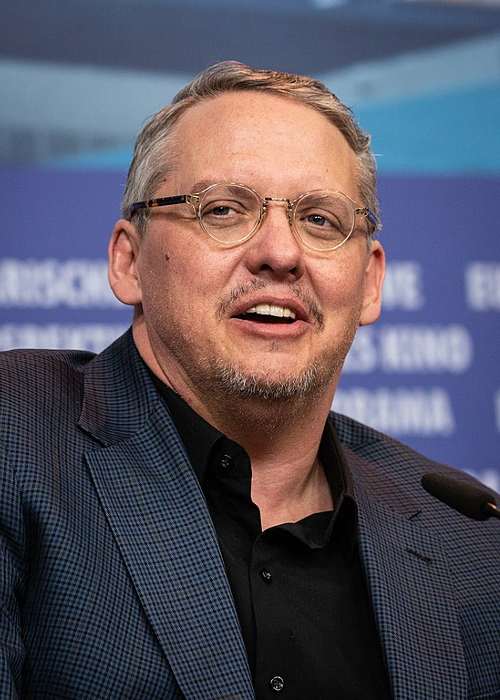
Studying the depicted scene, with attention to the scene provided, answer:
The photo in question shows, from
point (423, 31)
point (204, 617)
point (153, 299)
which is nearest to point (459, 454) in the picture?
point (423, 31)

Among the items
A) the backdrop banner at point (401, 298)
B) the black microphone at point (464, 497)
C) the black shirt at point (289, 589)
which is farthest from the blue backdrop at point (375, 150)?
the black microphone at point (464, 497)

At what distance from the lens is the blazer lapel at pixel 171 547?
1.88 metres

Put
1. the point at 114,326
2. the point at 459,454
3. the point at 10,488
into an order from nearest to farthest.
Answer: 1. the point at 10,488
2. the point at 114,326
3. the point at 459,454

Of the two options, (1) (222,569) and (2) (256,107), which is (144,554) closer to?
(1) (222,569)

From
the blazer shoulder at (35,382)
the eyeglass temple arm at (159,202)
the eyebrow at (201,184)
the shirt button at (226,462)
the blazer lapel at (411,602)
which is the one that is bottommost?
the blazer lapel at (411,602)

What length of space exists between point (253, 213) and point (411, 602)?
873 millimetres

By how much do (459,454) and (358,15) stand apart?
Result: 1585mm

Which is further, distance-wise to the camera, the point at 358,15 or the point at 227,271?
the point at 358,15

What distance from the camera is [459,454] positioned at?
3.83 m

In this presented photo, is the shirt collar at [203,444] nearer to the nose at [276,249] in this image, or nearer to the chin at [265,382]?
the chin at [265,382]

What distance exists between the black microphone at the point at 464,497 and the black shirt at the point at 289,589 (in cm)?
32

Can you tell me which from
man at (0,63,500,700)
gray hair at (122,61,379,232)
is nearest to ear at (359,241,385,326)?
man at (0,63,500,700)

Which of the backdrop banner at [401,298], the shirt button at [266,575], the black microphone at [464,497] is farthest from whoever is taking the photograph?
the backdrop banner at [401,298]

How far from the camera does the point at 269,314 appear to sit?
2.24 m
